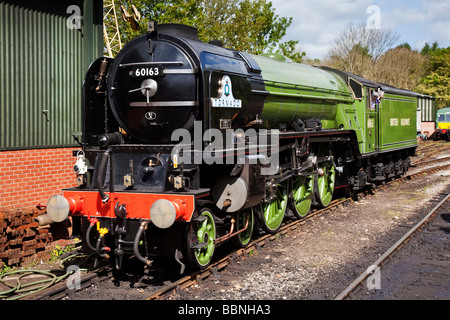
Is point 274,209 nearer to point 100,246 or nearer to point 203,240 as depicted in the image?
point 203,240

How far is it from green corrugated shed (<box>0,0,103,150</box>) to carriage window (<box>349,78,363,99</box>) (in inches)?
263

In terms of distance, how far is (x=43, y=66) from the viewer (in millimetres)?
8289

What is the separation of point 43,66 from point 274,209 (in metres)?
4.95

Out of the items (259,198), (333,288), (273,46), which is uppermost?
(273,46)

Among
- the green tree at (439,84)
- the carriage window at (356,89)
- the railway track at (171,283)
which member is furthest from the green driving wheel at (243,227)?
the green tree at (439,84)

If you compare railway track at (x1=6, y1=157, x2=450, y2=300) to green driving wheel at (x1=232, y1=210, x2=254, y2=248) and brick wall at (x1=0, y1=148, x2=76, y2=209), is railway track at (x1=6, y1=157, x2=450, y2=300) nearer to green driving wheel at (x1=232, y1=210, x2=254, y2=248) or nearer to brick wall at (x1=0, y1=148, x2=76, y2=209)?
green driving wheel at (x1=232, y1=210, x2=254, y2=248)

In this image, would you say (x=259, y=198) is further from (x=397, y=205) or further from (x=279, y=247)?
(x=397, y=205)

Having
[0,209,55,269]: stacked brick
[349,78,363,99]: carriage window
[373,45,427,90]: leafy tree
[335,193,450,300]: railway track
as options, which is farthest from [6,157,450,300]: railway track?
[373,45,427,90]: leafy tree

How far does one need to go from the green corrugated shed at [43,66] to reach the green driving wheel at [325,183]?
216 inches

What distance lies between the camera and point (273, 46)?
22.2 m

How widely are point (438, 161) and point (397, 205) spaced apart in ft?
40.8

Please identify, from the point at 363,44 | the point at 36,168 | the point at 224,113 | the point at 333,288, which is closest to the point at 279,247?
the point at 333,288

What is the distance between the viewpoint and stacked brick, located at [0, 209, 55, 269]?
22.4ft

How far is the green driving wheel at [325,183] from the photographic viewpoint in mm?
10742
